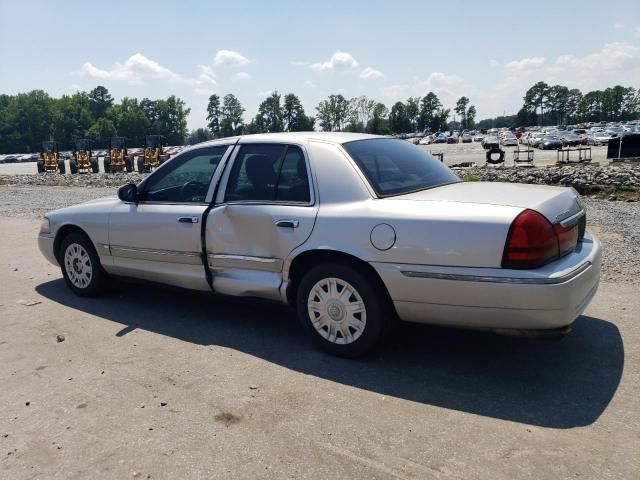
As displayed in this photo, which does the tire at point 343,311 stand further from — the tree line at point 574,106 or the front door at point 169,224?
the tree line at point 574,106

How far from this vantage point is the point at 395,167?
167 inches

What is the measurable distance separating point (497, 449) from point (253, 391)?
5.12 feet

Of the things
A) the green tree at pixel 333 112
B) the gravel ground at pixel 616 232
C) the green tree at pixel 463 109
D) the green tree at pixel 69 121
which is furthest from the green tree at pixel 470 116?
the gravel ground at pixel 616 232

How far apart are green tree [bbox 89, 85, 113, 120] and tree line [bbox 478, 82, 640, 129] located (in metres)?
115

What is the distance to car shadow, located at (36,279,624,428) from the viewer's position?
321 cm

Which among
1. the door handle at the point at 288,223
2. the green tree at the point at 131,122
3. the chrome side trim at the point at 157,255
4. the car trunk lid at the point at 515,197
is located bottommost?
the chrome side trim at the point at 157,255

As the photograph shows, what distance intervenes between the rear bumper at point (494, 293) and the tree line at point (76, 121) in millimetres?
117917

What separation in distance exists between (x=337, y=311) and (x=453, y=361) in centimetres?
92

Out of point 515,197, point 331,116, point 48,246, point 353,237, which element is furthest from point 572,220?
point 331,116

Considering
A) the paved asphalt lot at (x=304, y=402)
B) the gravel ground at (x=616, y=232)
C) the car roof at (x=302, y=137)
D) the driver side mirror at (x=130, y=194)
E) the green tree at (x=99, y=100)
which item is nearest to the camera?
the paved asphalt lot at (x=304, y=402)

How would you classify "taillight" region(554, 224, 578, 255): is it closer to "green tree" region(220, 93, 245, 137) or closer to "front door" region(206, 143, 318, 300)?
"front door" region(206, 143, 318, 300)

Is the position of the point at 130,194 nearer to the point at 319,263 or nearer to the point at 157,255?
Answer: the point at 157,255

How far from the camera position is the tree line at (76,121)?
116125mm

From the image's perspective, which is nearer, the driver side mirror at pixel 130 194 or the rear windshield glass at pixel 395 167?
the rear windshield glass at pixel 395 167
